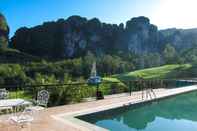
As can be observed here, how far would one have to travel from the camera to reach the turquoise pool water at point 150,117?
7441 mm

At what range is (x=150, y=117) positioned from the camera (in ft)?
28.6

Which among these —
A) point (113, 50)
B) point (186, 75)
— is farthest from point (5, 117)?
point (113, 50)

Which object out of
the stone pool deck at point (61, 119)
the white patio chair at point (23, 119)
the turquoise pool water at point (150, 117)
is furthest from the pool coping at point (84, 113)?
the white patio chair at point (23, 119)

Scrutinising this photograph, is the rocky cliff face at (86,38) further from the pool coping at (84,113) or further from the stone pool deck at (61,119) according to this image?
the stone pool deck at (61,119)

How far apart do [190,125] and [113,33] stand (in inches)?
3515

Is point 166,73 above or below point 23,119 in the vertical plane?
above

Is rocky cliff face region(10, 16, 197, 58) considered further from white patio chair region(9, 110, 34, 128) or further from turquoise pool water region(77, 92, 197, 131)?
white patio chair region(9, 110, 34, 128)

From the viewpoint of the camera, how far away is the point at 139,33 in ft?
305

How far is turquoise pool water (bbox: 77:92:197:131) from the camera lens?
24.4ft

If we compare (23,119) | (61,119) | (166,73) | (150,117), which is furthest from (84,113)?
(166,73)

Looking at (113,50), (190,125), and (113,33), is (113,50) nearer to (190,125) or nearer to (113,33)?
(113,33)

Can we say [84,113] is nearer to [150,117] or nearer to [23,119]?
[23,119]

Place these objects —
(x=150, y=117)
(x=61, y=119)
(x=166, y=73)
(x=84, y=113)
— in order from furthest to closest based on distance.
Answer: (x=166, y=73) < (x=150, y=117) < (x=84, y=113) < (x=61, y=119)

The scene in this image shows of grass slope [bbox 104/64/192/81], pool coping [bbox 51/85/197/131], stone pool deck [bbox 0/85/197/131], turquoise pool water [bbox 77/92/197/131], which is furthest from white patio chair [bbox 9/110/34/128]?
grass slope [bbox 104/64/192/81]
